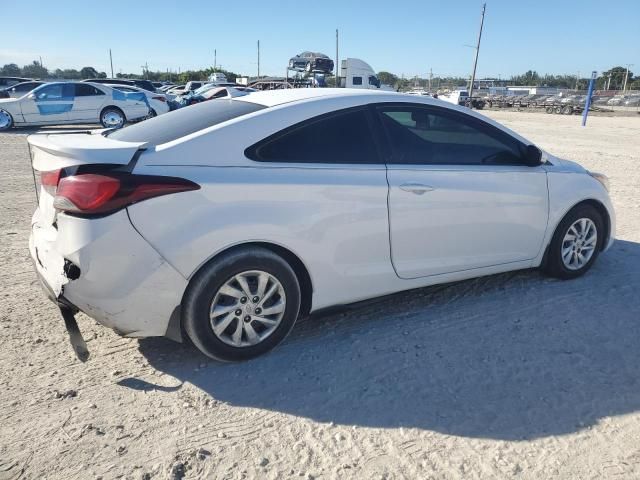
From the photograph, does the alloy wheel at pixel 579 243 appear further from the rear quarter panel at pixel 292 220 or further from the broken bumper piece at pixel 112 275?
the broken bumper piece at pixel 112 275

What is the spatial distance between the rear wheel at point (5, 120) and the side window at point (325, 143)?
641 inches

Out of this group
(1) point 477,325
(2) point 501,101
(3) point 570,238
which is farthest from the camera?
(2) point 501,101

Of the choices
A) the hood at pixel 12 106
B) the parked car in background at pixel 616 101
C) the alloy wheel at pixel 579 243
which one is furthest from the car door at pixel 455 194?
the parked car in background at pixel 616 101

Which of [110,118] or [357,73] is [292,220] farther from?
[357,73]

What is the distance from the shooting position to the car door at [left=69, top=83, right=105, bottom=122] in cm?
1641

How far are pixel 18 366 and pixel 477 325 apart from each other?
114 inches

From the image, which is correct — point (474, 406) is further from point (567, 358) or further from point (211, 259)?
point (211, 259)

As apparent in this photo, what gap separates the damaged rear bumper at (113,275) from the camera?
104 inches

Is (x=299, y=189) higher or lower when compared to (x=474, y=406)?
higher

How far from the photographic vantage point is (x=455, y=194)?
11.7 feet

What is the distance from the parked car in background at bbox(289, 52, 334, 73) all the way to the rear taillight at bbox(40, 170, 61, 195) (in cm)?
3447

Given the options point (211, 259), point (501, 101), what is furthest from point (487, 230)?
point (501, 101)

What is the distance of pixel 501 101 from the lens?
4706cm

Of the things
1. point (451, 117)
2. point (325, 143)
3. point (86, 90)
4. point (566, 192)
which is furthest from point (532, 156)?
point (86, 90)
